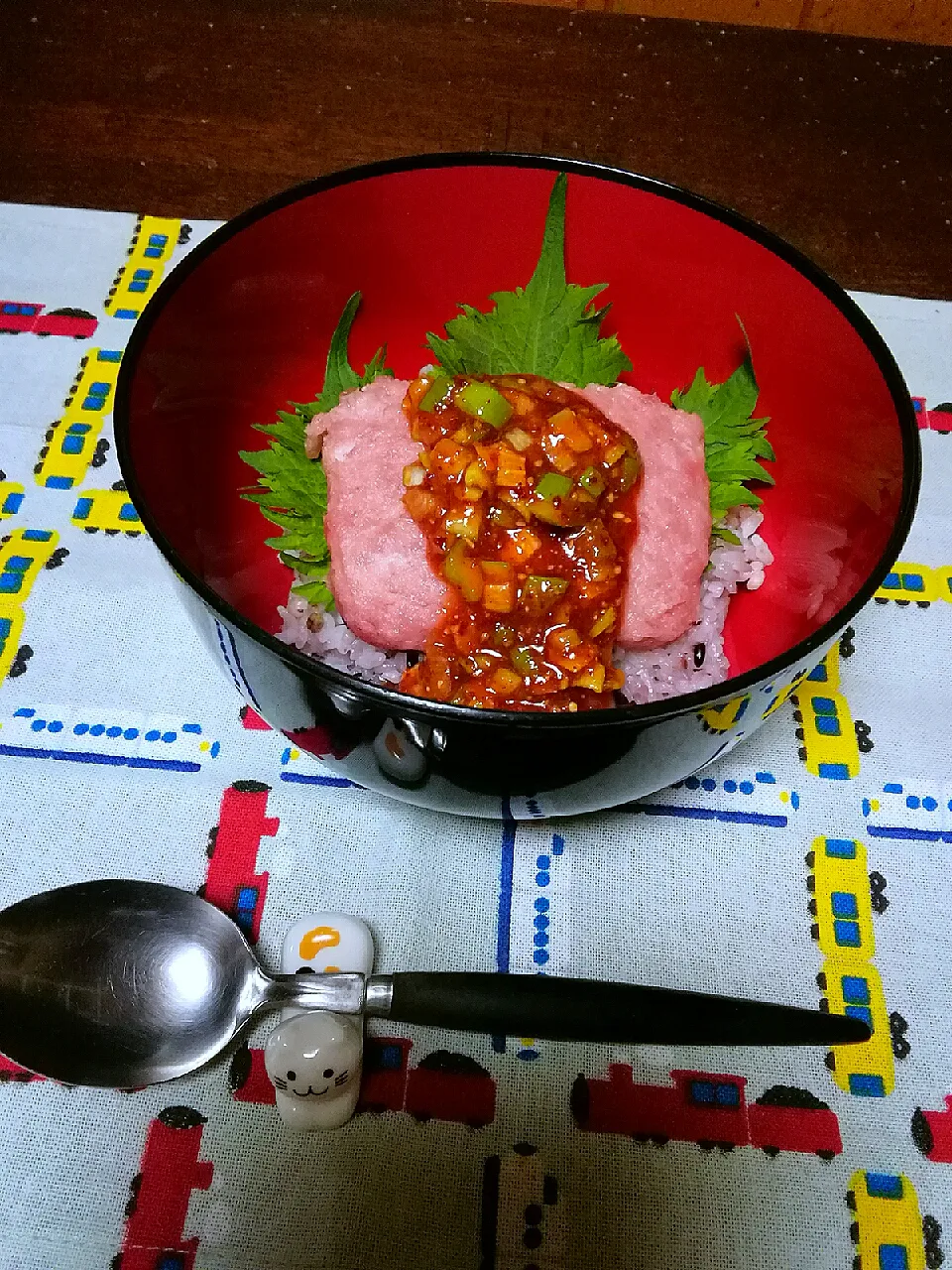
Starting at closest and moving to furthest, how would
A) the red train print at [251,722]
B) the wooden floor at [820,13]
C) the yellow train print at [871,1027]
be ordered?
the yellow train print at [871,1027] → the red train print at [251,722] → the wooden floor at [820,13]

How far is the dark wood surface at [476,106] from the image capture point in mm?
2146

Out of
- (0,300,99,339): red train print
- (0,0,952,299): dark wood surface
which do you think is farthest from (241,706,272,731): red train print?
(0,0,952,299): dark wood surface

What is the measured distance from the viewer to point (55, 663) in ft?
4.74

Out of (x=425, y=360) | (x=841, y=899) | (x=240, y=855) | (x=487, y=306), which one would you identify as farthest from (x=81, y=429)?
(x=841, y=899)

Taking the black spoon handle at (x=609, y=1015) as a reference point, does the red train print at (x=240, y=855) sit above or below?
above

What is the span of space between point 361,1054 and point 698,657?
76 centimetres

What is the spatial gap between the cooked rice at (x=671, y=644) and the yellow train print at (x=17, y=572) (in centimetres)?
42

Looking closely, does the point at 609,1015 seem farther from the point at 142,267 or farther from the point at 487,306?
the point at 142,267

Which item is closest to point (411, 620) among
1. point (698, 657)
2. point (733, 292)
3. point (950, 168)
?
point (698, 657)

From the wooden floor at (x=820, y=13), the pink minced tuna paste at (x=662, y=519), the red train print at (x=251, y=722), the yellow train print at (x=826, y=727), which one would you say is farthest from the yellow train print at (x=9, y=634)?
the wooden floor at (x=820, y=13)

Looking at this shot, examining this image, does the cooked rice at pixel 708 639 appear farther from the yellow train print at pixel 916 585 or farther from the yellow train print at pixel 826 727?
the yellow train print at pixel 916 585

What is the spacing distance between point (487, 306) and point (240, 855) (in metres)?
1.01

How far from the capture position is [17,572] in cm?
153

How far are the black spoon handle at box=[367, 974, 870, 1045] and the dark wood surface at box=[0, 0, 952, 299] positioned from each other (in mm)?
1657
